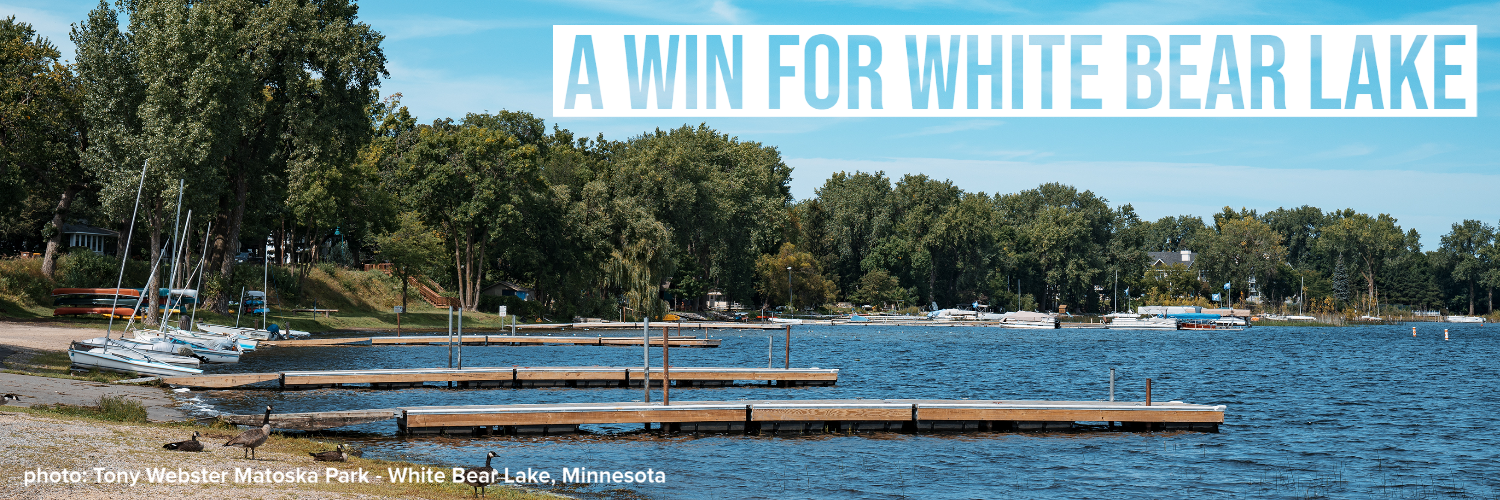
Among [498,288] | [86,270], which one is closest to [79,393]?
[86,270]

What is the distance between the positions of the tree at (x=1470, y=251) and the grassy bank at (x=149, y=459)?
21026 cm

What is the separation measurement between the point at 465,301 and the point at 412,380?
168ft

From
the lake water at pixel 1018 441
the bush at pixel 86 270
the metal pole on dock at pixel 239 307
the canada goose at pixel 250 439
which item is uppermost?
the bush at pixel 86 270

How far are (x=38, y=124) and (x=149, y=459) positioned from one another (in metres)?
49.8

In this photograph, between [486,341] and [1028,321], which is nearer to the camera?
[486,341]

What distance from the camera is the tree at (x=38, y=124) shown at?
2205 inches

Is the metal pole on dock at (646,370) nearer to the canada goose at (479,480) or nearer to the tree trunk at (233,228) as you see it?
the canada goose at (479,480)

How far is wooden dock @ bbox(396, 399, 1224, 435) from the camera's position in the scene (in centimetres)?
2580

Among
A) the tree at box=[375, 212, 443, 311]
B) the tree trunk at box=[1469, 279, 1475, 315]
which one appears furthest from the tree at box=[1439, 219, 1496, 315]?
the tree at box=[375, 212, 443, 311]

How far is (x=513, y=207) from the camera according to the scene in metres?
84.9

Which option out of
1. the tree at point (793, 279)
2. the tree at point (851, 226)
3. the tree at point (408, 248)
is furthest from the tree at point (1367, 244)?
the tree at point (408, 248)

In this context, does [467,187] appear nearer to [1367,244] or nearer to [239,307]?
[239,307]

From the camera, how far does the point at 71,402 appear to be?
2455 cm

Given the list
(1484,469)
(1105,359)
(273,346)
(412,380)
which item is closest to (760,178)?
(1105,359)
